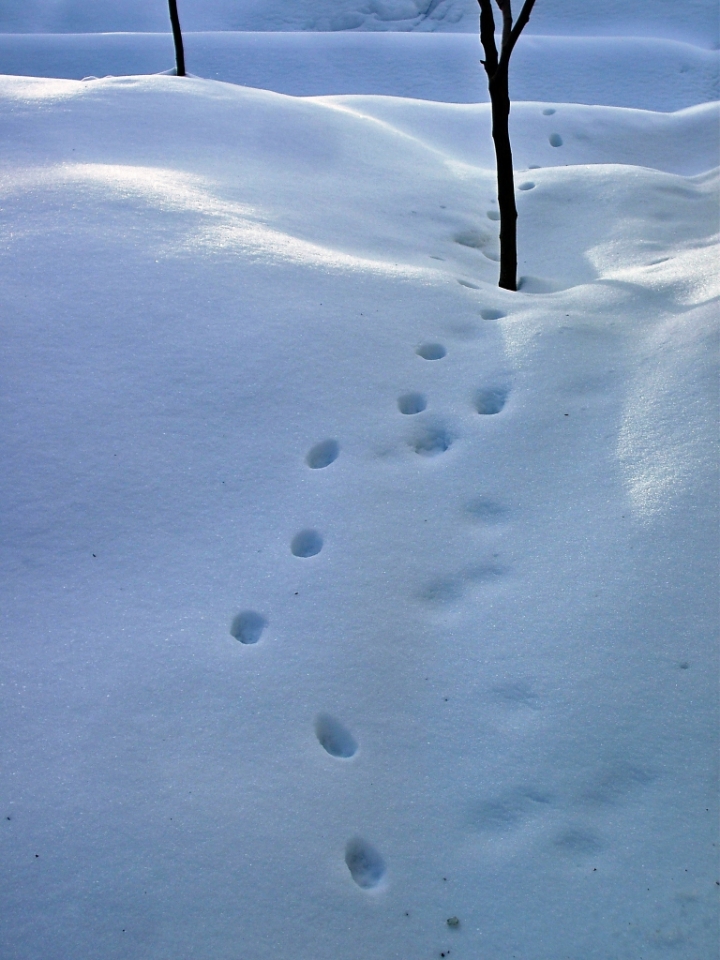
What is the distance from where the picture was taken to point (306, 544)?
216cm

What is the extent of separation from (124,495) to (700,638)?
1535 millimetres

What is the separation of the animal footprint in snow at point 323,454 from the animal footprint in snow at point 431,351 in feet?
1.81

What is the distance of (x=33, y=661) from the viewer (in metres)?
1.88

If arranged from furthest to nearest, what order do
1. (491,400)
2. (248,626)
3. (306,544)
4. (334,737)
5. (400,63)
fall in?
(400,63)
(491,400)
(306,544)
(248,626)
(334,737)

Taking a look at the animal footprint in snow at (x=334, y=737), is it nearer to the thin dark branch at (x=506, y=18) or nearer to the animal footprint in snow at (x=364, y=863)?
the animal footprint in snow at (x=364, y=863)

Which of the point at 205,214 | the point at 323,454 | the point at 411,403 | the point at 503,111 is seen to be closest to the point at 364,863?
the point at 323,454

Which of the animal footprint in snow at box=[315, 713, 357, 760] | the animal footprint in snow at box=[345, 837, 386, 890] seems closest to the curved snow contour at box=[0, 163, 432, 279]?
the animal footprint in snow at box=[315, 713, 357, 760]

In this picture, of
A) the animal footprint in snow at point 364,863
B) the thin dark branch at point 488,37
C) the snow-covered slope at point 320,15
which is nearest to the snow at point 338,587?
the animal footprint in snow at point 364,863

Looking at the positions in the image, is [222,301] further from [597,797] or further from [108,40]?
[108,40]

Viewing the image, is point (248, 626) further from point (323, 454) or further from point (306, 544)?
point (323, 454)

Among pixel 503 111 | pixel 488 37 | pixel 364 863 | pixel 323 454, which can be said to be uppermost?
pixel 488 37

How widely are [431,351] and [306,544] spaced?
0.96 m

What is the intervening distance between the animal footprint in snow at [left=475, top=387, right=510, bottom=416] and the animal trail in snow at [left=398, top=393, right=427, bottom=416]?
A: 18cm

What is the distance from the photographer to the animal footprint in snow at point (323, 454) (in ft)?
7.79
